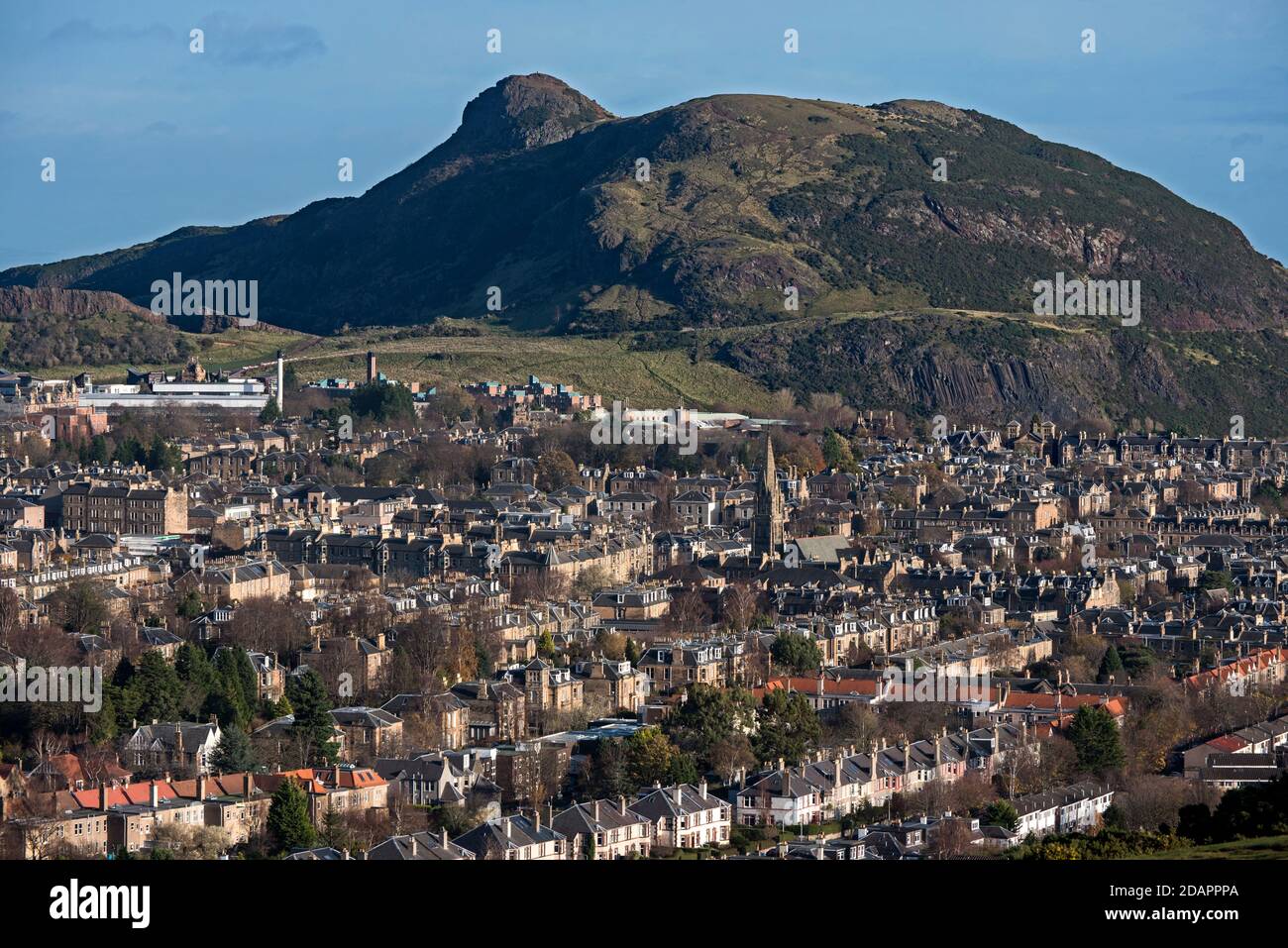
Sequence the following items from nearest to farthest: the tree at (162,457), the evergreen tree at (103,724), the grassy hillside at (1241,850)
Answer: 1. the grassy hillside at (1241,850)
2. the evergreen tree at (103,724)
3. the tree at (162,457)

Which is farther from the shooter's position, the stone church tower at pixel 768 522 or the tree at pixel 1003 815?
the stone church tower at pixel 768 522

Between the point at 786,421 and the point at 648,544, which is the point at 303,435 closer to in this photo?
the point at 786,421

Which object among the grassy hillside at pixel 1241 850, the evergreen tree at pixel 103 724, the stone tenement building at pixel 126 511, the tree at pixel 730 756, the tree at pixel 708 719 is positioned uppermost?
the stone tenement building at pixel 126 511

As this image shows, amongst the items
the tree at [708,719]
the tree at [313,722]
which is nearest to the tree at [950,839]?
the tree at [708,719]

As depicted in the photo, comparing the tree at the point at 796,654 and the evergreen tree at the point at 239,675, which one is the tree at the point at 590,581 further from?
the evergreen tree at the point at 239,675

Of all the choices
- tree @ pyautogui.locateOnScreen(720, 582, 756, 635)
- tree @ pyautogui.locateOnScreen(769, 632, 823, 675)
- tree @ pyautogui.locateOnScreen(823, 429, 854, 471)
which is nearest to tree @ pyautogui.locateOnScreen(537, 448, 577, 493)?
tree @ pyautogui.locateOnScreen(823, 429, 854, 471)

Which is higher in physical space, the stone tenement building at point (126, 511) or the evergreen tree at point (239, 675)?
the stone tenement building at point (126, 511)

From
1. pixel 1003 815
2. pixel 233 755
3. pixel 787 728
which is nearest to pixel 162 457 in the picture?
pixel 787 728
